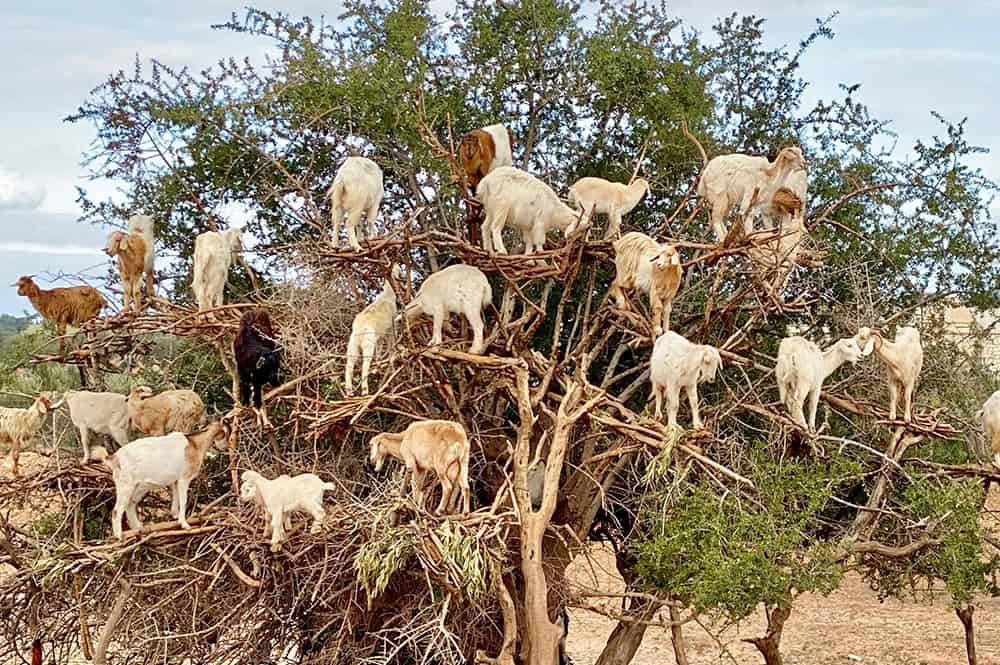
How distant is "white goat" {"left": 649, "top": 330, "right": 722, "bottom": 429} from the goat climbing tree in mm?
250

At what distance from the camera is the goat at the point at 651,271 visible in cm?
746

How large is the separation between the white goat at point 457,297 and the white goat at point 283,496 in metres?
1.14

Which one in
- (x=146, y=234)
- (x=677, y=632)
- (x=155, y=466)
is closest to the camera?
(x=155, y=466)

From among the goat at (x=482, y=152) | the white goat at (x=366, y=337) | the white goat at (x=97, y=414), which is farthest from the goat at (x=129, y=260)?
the goat at (x=482, y=152)

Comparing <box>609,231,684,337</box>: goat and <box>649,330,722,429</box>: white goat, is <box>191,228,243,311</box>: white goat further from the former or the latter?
<box>649,330,722,429</box>: white goat

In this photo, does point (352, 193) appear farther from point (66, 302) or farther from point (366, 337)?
point (66, 302)

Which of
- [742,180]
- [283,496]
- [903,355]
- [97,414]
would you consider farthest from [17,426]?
[903,355]

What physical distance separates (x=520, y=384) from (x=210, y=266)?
2172 millimetres

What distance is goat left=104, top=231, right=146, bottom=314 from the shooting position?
27.5 ft

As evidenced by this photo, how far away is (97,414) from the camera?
8148 mm

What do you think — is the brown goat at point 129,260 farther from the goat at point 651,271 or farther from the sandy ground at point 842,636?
the sandy ground at point 842,636

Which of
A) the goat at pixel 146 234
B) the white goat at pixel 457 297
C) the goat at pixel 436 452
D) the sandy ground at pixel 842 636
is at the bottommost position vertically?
the sandy ground at pixel 842 636

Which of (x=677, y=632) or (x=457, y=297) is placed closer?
(x=457, y=297)

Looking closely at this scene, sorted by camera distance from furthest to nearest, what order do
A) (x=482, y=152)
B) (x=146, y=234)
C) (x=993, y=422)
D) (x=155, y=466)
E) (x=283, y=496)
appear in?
(x=146, y=234)
(x=993, y=422)
(x=482, y=152)
(x=155, y=466)
(x=283, y=496)
